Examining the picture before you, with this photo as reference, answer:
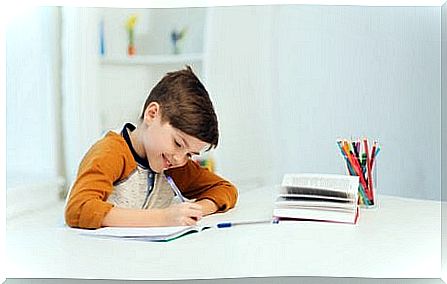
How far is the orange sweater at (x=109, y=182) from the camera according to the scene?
145 centimetres

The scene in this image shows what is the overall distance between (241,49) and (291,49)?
0.10 metres

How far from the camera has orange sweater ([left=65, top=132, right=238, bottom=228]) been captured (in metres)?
1.45

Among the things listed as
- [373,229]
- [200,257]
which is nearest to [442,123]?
[373,229]

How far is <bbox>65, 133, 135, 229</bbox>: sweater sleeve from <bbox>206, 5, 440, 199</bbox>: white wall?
0.67 ft

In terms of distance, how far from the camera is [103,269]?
142 centimetres

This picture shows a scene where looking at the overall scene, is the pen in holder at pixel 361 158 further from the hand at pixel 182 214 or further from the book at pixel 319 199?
the hand at pixel 182 214

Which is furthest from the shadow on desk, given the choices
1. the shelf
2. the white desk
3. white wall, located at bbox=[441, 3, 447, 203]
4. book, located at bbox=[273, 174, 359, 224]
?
the shelf

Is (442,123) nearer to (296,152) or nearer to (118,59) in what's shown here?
(296,152)

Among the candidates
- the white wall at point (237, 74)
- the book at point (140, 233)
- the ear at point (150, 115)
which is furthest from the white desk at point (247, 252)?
the ear at point (150, 115)

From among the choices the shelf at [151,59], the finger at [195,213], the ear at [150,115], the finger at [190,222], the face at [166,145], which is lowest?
the finger at [190,222]

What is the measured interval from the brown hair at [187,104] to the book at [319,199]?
0.57ft

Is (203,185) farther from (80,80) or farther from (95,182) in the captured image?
(80,80)

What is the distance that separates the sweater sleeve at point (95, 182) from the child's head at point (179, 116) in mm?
63

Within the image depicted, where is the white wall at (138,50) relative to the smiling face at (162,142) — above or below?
above
